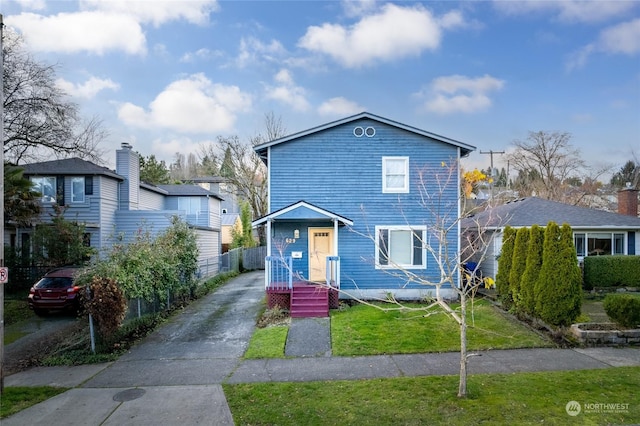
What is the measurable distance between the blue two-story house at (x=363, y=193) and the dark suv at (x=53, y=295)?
6.67 m

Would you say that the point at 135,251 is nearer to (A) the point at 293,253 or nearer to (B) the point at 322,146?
(A) the point at 293,253

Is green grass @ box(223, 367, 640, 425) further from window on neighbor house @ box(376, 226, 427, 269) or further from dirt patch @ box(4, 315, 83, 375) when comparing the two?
window on neighbor house @ box(376, 226, 427, 269)

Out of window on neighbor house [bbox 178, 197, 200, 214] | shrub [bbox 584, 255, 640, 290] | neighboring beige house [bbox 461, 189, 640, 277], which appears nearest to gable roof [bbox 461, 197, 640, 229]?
neighboring beige house [bbox 461, 189, 640, 277]

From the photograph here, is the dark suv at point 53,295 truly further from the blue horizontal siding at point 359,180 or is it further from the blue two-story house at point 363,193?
the blue horizontal siding at point 359,180

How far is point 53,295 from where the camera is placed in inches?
476

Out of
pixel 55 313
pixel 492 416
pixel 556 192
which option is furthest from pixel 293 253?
pixel 556 192

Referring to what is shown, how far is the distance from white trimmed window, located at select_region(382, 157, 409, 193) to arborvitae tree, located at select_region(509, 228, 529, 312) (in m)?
4.21

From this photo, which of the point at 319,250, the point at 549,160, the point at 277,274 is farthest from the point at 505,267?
the point at 549,160

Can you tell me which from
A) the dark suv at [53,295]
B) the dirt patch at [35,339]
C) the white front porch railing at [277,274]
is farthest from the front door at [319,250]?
the dark suv at [53,295]

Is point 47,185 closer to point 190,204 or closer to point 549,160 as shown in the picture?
point 190,204

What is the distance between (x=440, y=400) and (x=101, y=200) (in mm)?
18597

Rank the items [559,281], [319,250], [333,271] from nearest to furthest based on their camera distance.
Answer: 1. [559,281]
2. [333,271]
3. [319,250]

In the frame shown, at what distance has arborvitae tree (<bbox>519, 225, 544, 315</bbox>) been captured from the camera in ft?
33.6

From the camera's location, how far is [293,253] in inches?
543
